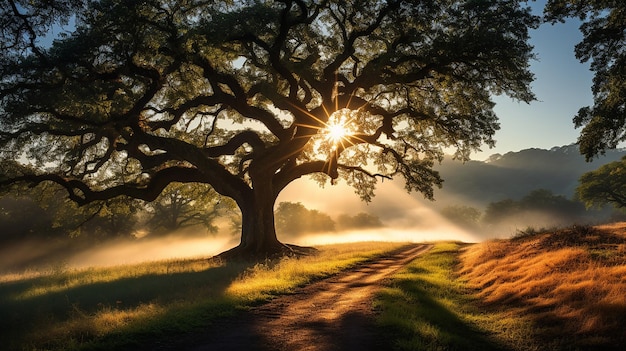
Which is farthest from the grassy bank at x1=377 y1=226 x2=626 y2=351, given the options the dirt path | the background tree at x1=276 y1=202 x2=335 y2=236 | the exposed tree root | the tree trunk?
the background tree at x1=276 y1=202 x2=335 y2=236

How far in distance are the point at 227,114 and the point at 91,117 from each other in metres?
10.0

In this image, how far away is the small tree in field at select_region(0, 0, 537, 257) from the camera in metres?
16.8

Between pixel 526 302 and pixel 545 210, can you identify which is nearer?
pixel 526 302

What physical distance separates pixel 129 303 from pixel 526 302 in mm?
10772

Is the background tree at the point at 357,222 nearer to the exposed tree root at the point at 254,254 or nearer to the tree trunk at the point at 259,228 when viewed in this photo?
the tree trunk at the point at 259,228

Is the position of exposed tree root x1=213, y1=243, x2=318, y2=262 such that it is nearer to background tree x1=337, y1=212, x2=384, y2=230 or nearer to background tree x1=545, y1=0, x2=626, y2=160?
background tree x1=545, y1=0, x2=626, y2=160

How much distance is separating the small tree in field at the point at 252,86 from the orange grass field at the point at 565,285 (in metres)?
8.62

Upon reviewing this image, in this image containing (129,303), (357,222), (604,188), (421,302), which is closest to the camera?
(421,302)

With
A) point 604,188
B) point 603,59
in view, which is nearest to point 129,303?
point 603,59

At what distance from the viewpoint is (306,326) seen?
26.7ft

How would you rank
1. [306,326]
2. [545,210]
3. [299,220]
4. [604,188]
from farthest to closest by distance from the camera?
[545,210] → [299,220] → [604,188] → [306,326]

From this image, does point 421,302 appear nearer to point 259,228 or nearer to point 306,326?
point 306,326

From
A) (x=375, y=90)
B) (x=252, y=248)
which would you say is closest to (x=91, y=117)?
(x=252, y=248)

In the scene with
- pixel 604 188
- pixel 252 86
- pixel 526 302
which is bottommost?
pixel 526 302
